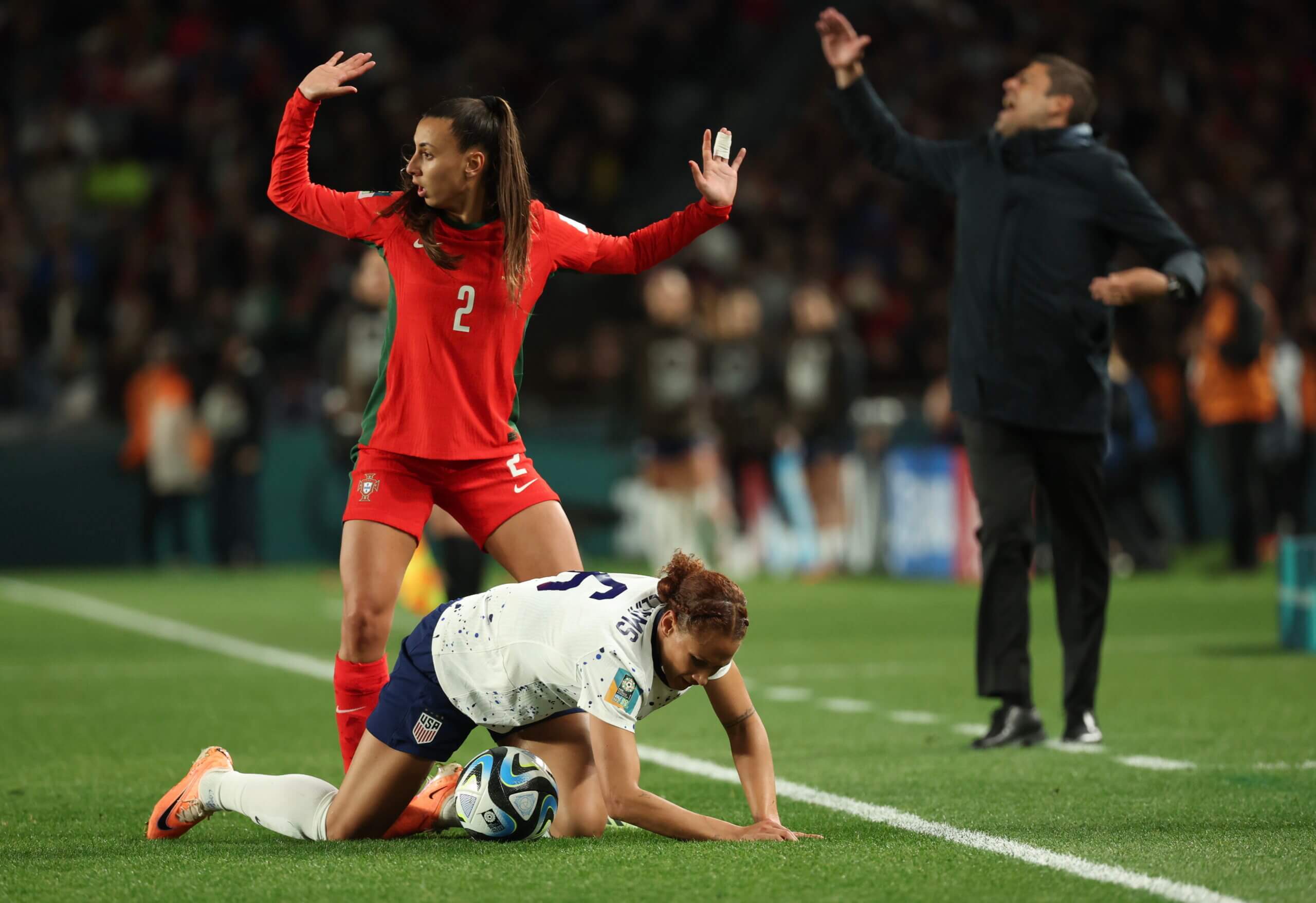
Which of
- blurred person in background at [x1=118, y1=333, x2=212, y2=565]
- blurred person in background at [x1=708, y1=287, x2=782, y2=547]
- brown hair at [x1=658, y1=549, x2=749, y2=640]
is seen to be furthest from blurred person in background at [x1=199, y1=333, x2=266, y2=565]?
brown hair at [x1=658, y1=549, x2=749, y2=640]

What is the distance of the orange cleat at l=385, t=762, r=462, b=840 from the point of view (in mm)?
5148

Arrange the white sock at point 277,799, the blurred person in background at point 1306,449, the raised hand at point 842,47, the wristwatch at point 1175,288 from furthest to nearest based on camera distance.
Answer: the blurred person in background at point 1306,449
the raised hand at point 842,47
the wristwatch at point 1175,288
the white sock at point 277,799

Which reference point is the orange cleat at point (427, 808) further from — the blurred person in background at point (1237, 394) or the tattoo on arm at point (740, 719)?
the blurred person in background at point (1237, 394)

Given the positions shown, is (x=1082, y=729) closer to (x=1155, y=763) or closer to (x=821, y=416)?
(x=1155, y=763)

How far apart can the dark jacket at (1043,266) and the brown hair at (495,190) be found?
2023 millimetres

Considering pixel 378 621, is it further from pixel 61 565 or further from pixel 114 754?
pixel 61 565

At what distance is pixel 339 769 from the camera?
6.41m

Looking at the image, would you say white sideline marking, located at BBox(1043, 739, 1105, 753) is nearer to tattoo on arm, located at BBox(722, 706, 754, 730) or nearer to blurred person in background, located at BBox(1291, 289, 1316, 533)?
tattoo on arm, located at BBox(722, 706, 754, 730)

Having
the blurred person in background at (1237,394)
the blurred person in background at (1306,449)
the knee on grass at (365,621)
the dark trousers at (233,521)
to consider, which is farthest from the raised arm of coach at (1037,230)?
the dark trousers at (233,521)

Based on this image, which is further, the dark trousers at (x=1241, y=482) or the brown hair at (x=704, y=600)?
the dark trousers at (x=1241, y=482)

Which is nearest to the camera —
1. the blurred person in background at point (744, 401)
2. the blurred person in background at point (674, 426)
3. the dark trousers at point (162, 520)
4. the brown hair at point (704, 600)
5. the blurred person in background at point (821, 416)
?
the brown hair at point (704, 600)

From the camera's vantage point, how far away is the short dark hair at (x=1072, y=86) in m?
7.04

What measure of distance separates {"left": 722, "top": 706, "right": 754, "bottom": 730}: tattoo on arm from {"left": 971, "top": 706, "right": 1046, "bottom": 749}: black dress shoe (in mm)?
2257

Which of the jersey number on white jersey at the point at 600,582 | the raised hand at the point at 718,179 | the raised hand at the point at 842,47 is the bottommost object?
the jersey number on white jersey at the point at 600,582
